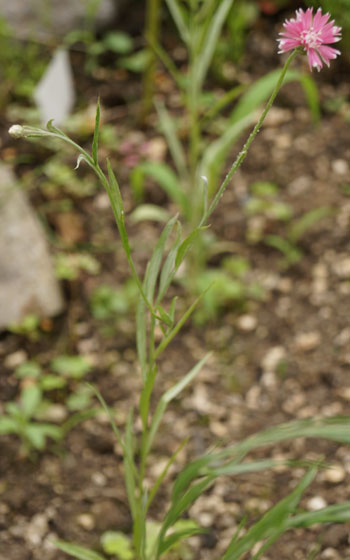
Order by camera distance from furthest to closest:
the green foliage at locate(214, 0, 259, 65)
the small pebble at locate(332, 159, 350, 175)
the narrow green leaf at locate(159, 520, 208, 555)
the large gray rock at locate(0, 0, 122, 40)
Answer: the large gray rock at locate(0, 0, 122, 40), the green foliage at locate(214, 0, 259, 65), the small pebble at locate(332, 159, 350, 175), the narrow green leaf at locate(159, 520, 208, 555)

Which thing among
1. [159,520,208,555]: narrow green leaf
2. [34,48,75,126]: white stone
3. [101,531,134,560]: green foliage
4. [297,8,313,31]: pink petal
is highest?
[34,48,75,126]: white stone

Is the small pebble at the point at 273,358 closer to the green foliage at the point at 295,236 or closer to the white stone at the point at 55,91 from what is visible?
the green foliage at the point at 295,236

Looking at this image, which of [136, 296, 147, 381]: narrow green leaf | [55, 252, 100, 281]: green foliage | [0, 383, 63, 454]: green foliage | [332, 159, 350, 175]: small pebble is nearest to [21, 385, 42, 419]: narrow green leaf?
[0, 383, 63, 454]: green foliage

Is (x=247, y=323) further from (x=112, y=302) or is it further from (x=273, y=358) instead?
(x=112, y=302)

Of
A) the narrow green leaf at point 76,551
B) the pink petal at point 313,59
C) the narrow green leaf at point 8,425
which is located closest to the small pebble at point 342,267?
the narrow green leaf at point 8,425

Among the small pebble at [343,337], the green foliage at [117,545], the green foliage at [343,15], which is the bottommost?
the green foliage at [117,545]

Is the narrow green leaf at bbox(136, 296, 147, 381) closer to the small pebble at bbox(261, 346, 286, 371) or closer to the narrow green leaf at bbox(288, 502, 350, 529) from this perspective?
the narrow green leaf at bbox(288, 502, 350, 529)

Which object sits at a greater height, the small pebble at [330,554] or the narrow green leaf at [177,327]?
the narrow green leaf at [177,327]
